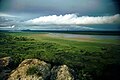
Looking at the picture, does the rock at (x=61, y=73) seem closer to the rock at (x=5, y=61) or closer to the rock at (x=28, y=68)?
the rock at (x=28, y=68)

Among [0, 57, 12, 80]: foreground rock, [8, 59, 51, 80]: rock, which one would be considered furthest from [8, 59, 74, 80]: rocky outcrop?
[0, 57, 12, 80]: foreground rock

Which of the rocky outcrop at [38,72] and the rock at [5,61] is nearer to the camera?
the rocky outcrop at [38,72]

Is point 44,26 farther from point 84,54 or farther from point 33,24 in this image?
point 84,54

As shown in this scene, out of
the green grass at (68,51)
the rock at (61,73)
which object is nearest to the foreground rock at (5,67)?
the green grass at (68,51)

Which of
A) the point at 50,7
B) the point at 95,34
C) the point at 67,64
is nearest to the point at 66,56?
the point at 67,64

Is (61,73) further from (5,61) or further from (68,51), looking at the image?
(5,61)

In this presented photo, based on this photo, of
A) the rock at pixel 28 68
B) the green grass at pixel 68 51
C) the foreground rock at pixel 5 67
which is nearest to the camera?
the rock at pixel 28 68

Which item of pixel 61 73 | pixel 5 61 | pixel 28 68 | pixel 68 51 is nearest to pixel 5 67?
pixel 5 61

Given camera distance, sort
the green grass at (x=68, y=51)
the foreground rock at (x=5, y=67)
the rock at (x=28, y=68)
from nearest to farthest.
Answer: the rock at (x=28, y=68) < the foreground rock at (x=5, y=67) < the green grass at (x=68, y=51)
